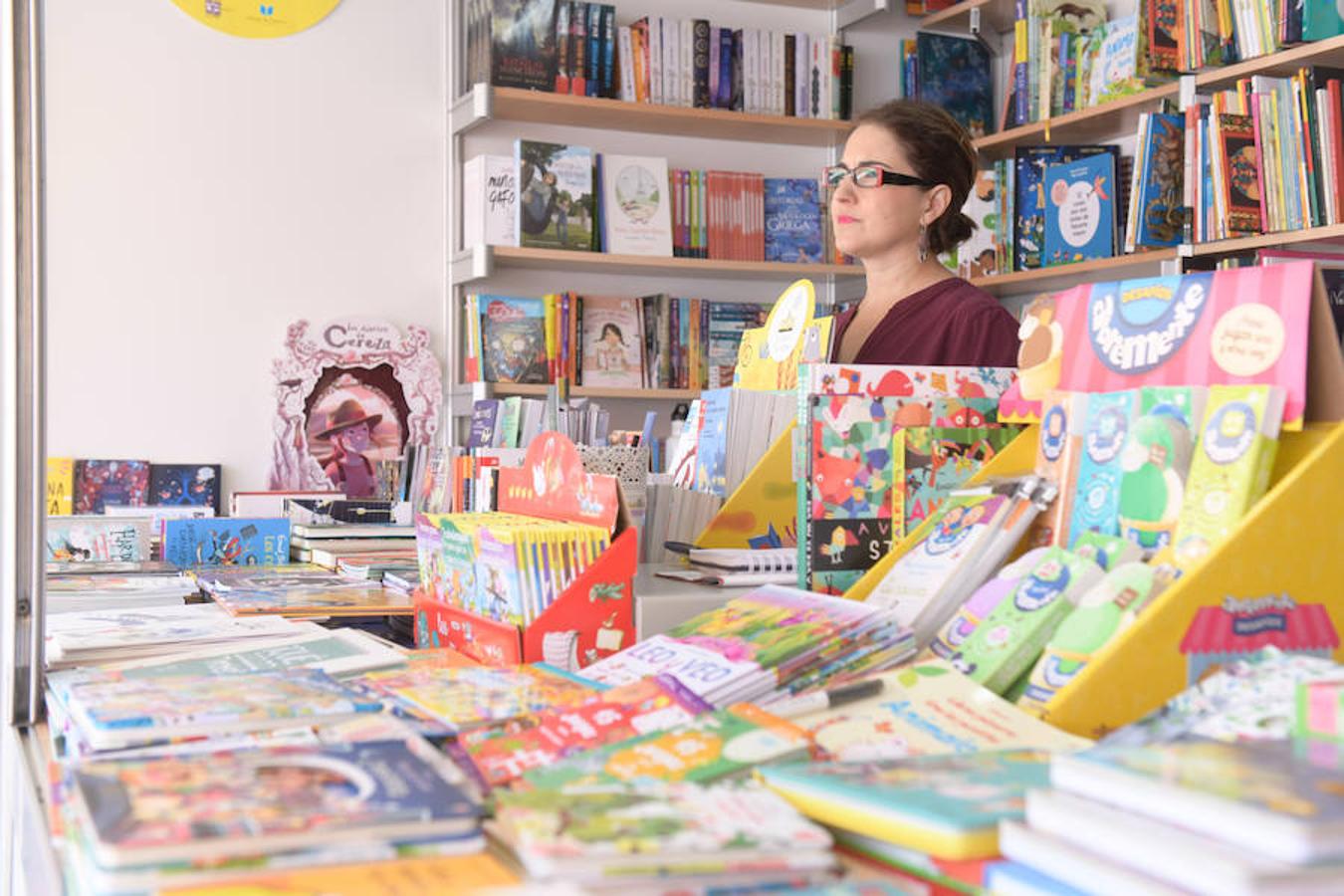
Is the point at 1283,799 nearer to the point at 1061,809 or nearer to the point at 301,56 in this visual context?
the point at 1061,809

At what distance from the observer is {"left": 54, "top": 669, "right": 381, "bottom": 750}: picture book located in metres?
1.10

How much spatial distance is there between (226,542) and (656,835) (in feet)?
7.12

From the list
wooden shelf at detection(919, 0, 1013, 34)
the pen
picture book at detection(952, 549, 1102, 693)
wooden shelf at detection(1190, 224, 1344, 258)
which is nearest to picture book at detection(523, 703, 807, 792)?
the pen

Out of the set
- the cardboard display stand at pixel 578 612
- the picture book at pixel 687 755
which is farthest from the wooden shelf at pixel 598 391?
the picture book at pixel 687 755

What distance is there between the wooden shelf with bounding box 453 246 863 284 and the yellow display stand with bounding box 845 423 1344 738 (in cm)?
303

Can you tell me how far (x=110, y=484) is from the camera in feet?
12.3

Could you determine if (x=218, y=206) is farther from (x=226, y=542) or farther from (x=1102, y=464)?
(x=1102, y=464)

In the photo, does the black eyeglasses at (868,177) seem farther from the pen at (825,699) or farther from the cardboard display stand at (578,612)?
the pen at (825,699)

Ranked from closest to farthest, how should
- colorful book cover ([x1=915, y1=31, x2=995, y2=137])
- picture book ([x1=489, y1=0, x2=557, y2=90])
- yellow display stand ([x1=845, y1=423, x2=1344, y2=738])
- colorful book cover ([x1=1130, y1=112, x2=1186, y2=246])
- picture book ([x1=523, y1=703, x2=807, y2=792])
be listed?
picture book ([x1=523, y1=703, x2=807, y2=792]), yellow display stand ([x1=845, y1=423, x2=1344, y2=738]), colorful book cover ([x1=1130, y1=112, x2=1186, y2=246]), picture book ([x1=489, y1=0, x2=557, y2=90]), colorful book cover ([x1=915, y1=31, x2=995, y2=137])

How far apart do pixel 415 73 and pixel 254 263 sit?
743mm

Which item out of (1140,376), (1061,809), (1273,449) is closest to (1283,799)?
(1061,809)

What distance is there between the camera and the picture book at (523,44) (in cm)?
402

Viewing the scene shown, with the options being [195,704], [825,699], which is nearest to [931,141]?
[825,699]

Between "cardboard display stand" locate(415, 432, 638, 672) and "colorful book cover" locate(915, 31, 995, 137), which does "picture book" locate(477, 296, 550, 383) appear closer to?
"colorful book cover" locate(915, 31, 995, 137)
